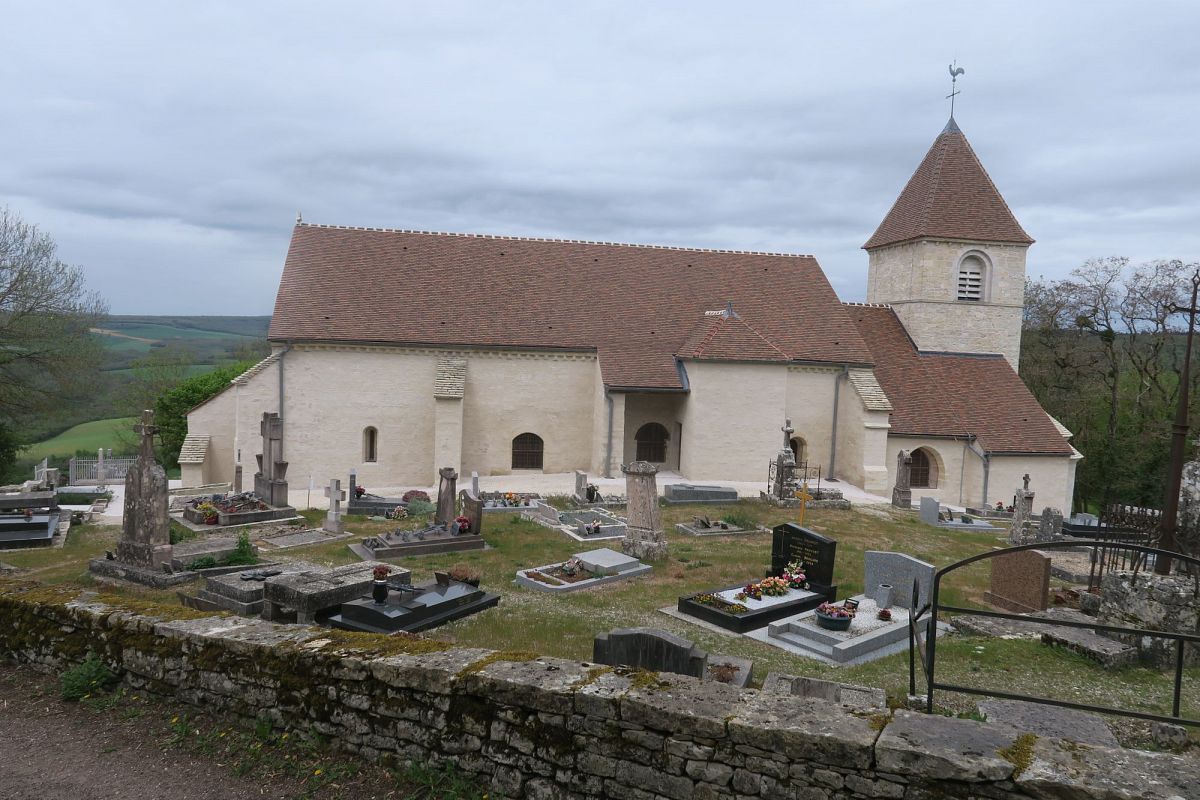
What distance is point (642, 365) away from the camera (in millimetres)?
25266

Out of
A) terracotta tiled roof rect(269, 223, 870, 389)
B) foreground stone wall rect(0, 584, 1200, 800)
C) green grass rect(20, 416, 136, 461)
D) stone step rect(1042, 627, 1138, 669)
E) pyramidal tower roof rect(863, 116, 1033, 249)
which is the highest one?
pyramidal tower roof rect(863, 116, 1033, 249)

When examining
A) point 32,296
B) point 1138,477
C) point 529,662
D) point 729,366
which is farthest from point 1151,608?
point 32,296

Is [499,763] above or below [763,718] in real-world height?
below

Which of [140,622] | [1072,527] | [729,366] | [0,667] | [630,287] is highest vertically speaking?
[630,287]

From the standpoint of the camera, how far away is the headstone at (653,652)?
24.1ft

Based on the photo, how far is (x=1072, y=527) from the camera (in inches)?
861

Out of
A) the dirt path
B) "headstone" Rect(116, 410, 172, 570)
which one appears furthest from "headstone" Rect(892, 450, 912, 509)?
the dirt path

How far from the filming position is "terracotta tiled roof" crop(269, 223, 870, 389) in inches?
961

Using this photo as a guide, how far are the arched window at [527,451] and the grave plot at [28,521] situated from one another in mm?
12961

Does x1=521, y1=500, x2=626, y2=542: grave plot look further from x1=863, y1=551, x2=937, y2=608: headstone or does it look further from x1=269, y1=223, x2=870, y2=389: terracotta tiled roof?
x1=863, y1=551, x2=937, y2=608: headstone

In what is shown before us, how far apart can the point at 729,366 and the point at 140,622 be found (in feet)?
68.1

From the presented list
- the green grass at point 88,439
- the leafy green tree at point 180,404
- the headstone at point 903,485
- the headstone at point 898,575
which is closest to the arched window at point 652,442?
the headstone at point 903,485

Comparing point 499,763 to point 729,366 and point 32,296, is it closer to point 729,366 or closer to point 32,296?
point 729,366

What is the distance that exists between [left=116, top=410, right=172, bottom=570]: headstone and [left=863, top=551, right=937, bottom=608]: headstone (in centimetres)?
1182
